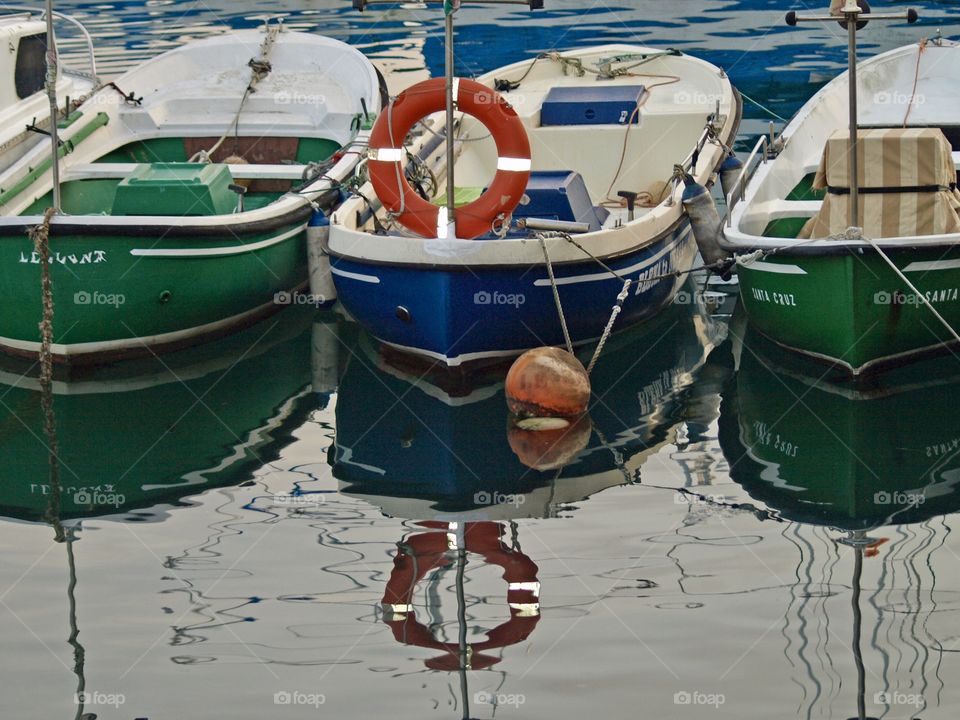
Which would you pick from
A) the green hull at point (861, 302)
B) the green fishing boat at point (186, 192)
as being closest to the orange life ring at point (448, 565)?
the green hull at point (861, 302)

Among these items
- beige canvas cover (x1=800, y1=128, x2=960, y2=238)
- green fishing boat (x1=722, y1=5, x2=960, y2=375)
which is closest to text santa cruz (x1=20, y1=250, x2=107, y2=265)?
green fishing boat (x1=722, y1=5, x2=960, y2=375)

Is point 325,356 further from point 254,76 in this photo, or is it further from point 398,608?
point 254,76

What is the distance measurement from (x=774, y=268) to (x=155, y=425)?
4.41 m

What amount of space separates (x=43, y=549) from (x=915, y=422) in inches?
217

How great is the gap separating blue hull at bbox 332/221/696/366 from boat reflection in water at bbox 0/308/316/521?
2.79ft

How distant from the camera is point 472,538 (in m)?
8.62

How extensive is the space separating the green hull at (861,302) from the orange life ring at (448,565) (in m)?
3.09

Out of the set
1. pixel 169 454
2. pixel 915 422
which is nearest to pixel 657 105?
pixel 915 422

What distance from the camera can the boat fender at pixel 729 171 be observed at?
44.7 ft

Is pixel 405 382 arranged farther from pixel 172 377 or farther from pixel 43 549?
pixel 43 549

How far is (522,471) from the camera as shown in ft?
31.1

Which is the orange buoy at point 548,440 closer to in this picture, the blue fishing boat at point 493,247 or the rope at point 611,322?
the rope at point 611,322

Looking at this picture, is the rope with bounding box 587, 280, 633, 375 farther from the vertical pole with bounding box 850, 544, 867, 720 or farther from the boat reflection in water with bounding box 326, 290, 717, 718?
the vertical pole with bounding box 850, 544, 867, 720

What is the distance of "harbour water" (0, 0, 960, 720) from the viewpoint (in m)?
7.02
